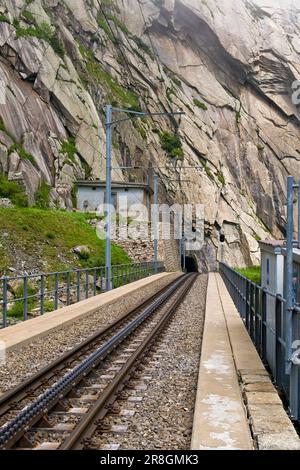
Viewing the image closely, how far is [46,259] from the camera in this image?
28781 millimetres

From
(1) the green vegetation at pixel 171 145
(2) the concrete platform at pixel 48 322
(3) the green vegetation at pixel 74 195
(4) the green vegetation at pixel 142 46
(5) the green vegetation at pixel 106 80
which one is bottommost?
(2) the concrete platform at pixel 48 322

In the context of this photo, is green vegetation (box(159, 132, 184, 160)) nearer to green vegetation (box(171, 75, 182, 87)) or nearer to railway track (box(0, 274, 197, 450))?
green vegetation (box(171, 75, 182, 87))

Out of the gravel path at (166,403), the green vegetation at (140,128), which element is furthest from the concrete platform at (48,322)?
the green vegetation at (140,128)

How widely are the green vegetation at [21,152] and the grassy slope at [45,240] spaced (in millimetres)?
10696

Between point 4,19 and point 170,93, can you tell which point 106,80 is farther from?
point 4,19

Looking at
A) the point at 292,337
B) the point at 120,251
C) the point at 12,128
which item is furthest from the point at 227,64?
the point at 292,337

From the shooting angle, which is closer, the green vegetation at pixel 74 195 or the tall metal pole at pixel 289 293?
the tall metal pole at pixel 289 293

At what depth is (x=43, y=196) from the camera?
47.9 meters

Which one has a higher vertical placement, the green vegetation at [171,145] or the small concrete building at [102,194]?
the green vegetation at [171,145]

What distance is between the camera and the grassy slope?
2808 cm

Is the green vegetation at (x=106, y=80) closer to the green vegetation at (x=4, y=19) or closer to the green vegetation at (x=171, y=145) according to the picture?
the green vegetation at (x=171, y=145)

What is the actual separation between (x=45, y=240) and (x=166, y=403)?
24.2 metres

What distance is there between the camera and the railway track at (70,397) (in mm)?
6078

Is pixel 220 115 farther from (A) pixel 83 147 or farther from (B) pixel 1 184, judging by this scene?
(B) pixel 1 184
